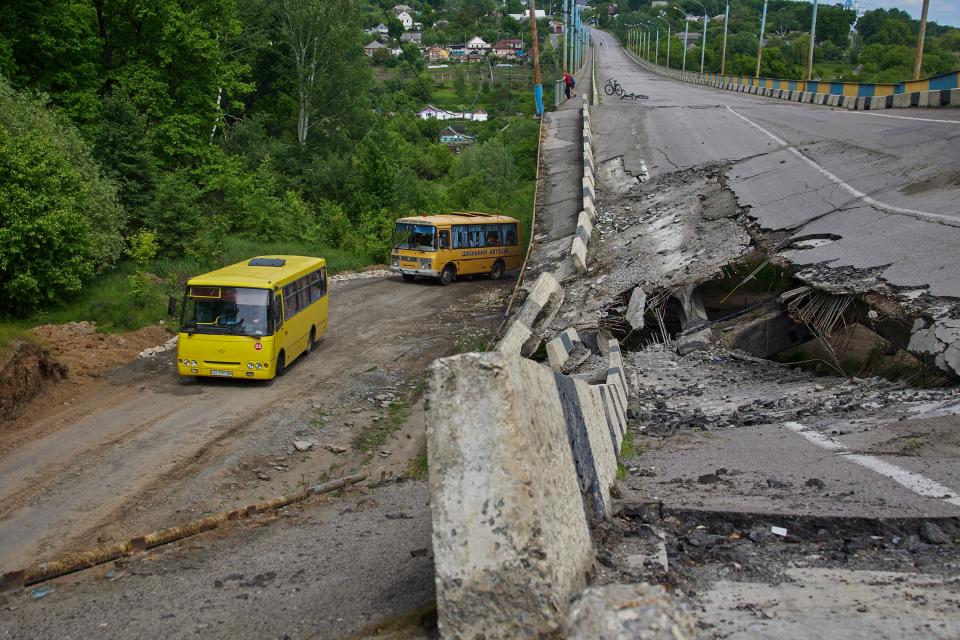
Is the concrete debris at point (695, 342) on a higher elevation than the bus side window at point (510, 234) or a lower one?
higher

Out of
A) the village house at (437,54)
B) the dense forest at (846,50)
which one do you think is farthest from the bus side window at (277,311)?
the village house at (437,54)

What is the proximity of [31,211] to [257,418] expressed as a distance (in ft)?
29.5

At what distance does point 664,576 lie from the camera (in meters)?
4.77

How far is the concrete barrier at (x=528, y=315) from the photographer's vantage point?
46.8 feet

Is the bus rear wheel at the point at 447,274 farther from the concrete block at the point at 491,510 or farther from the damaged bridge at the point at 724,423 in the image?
the concrete block at the point at 491,510

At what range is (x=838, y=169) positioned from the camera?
70.3 feet

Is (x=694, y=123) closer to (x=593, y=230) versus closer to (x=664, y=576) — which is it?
(x=593, y=230)

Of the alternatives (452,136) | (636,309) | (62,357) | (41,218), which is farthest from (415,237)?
(452,136)

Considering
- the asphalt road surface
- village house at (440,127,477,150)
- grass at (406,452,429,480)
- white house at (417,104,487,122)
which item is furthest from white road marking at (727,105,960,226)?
white house at (417,104,487,122)

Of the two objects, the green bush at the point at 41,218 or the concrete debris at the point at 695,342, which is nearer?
the concrete debris at the point at 695,342

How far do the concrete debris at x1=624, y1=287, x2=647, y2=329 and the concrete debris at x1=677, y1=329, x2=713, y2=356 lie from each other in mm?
988

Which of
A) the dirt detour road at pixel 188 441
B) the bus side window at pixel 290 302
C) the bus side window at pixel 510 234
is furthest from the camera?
the bus side window at pixel 510 234

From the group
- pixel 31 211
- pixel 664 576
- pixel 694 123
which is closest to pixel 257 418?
pixel 31 211

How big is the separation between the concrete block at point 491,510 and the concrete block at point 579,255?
47.8 ft
